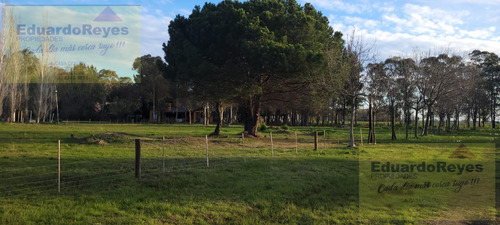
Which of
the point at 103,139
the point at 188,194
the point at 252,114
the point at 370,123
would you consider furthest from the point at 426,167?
the point at 103,139

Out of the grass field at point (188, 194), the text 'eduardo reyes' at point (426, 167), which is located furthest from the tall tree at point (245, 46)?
the grass field at point (188, 194)

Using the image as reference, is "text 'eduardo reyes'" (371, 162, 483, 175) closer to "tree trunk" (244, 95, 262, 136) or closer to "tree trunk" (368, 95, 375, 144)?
"tree trunk" (368, 95, 375, 144)

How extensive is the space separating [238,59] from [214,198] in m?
15.0

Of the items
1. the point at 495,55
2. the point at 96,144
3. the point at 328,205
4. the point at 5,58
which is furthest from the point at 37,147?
the point at 495,55

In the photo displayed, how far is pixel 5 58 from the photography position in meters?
35.7

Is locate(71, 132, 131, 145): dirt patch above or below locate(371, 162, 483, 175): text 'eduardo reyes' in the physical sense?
above

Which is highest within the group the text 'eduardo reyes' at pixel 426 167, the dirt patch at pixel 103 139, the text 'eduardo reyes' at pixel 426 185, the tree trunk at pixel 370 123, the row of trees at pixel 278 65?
the row of trees at pixel 278 65

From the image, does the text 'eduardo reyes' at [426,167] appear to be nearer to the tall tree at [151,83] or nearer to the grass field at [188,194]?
the grass field at [188,194]

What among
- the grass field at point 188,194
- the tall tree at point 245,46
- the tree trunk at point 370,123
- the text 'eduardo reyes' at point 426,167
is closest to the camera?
the grass field at point 188,194

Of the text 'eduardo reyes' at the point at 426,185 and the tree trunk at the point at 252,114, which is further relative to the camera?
the tree trunk at the point at 252,114

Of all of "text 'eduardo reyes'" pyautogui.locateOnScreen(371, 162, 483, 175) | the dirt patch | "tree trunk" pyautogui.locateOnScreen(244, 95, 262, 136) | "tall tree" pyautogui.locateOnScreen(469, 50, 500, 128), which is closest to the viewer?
"text 'eduardo reyes'" pyautogui.locateOnScreen(371, 162, 483, 175)

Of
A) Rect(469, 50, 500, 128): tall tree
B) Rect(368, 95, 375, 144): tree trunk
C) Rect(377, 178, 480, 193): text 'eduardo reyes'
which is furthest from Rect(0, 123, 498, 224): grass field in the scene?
Rect(469, 50, 500, 128): tall tree

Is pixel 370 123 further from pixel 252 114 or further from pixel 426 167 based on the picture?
pixel 426 167

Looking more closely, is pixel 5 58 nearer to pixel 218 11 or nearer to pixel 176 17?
pixel 176 17
